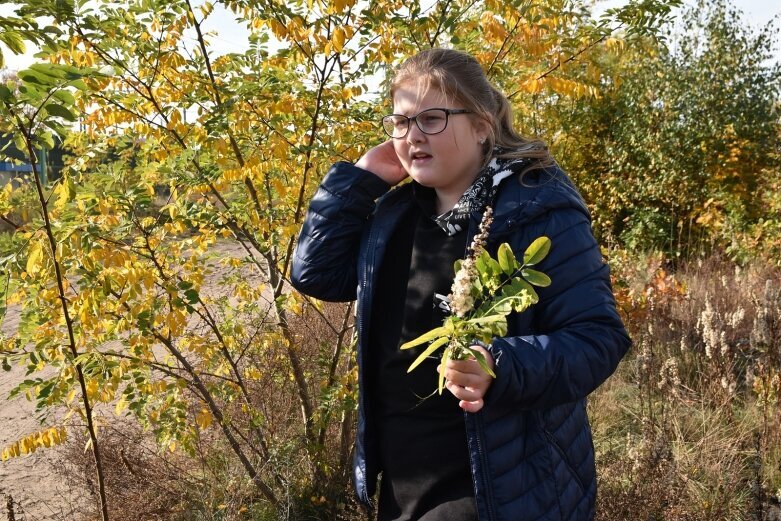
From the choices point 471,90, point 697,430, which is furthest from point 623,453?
point 471,90

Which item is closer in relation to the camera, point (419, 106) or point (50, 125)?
point (419, 106)

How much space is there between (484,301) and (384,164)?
0.98 metres

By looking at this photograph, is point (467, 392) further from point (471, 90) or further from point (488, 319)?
point (471, 90)

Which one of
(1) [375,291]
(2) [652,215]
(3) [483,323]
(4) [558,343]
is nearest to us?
(3) [483,323]

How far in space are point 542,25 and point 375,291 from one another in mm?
1820

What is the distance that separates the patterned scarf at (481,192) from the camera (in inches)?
62.9

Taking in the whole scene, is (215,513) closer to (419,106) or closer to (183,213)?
(183,213)

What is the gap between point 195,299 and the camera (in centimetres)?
274

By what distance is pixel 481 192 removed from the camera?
5.28ft

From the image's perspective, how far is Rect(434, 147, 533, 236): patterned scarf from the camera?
1.60 meters

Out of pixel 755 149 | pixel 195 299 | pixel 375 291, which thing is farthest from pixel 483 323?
pixel 755 149

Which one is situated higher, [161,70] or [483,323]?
[161,70]

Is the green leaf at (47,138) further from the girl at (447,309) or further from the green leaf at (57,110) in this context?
the girl at (447,309)

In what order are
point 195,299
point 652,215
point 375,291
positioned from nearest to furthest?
point 375,291 < point 195,299 < point 652,215
